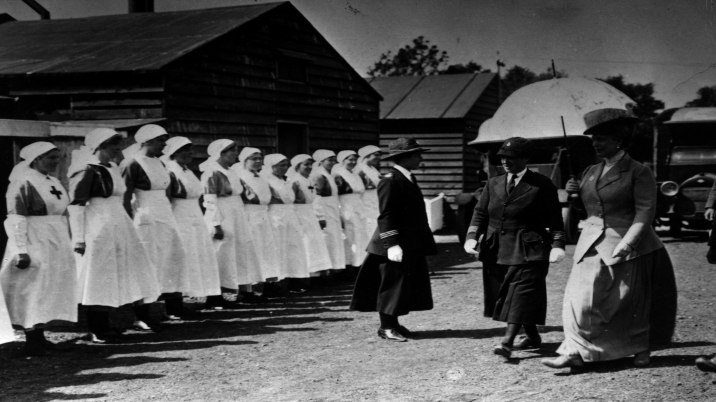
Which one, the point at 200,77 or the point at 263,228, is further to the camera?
the point at 200,77

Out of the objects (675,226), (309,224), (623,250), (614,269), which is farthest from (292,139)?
(623,250)

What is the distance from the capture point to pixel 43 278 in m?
6.18

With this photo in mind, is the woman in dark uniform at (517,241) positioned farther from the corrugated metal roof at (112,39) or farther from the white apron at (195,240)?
the corrugated metal roof at (112,39)

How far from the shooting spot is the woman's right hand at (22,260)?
600cm

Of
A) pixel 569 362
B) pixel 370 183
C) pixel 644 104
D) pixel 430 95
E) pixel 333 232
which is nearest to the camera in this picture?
pixel 569 362

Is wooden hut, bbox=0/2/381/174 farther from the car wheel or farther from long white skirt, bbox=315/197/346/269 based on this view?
the car wheel

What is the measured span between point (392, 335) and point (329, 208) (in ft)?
14.1

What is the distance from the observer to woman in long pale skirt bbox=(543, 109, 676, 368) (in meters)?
4.97

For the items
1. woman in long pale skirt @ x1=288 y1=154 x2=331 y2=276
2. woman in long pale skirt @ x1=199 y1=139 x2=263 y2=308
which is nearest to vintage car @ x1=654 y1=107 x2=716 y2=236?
woman in long pale skirt @ x1=288 y1=154 x2=331 y2=276

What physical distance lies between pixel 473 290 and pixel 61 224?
519 cm

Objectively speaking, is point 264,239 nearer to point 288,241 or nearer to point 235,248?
point 288,241

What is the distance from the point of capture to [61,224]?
6367 mm

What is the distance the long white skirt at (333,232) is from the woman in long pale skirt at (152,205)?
325cm

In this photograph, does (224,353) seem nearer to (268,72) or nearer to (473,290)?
→ (473,290)
